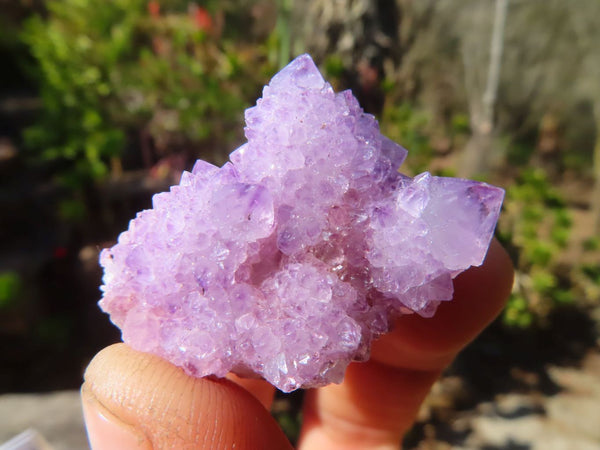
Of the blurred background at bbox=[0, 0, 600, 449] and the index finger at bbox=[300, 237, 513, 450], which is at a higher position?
the index finger at bbox=[300, 237, 513, 450]

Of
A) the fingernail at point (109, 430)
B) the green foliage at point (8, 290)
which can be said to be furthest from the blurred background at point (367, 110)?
the fingernail at point (109, 430)

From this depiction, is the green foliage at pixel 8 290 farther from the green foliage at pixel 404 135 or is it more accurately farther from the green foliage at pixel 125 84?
the green foliage at pixel 404 135

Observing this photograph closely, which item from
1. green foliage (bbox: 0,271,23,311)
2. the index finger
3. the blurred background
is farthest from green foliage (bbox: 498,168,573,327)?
green foliage (bbox: 0,271,23,311)

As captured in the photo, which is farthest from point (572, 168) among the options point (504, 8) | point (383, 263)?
point (383, 263)

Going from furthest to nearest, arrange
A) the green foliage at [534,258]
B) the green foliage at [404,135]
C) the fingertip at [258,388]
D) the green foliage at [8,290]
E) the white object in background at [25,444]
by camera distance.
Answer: the green foliage at [404,135], the green foliage at [8,290], the green foliage at [534,258], the white object in background at [25,444], the fingertip at [258,388]

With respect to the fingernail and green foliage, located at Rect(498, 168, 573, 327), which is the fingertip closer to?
the fingernail

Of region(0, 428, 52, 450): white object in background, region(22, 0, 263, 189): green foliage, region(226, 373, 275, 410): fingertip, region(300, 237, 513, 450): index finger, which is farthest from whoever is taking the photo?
region(22, 0, 263, 189): green foliage
